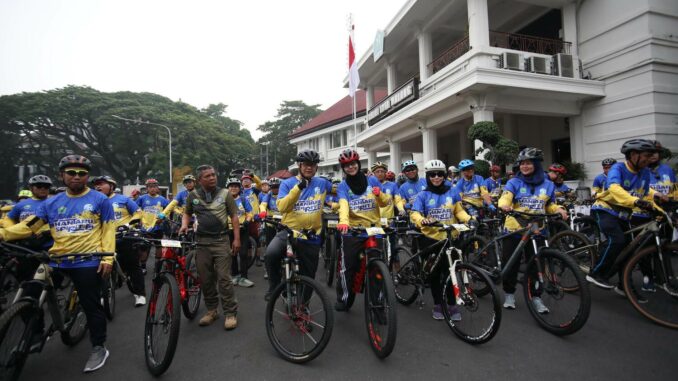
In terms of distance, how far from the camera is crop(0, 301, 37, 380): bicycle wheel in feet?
8.73

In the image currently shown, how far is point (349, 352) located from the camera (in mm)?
3352

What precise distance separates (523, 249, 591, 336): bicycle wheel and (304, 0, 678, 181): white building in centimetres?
810

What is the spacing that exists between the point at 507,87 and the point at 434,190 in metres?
8.44

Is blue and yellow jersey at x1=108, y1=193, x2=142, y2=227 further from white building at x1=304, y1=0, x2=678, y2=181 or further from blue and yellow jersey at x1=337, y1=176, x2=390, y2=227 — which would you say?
white building at x1=304, y1=0, x2=678, y2=181

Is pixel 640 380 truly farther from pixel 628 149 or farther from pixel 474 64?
pixel 474 64

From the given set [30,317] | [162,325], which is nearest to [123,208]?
[30,317]

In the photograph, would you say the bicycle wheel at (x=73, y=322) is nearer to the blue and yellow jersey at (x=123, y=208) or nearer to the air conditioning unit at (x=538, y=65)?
the blue and yellow jersey at (x=123, y=208)

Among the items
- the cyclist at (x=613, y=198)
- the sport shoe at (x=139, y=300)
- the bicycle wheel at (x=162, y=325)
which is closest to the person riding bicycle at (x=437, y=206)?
the cyclist at (x=613, y=198)

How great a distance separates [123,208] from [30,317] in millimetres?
3065

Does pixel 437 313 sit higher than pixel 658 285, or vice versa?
pixel 658 285

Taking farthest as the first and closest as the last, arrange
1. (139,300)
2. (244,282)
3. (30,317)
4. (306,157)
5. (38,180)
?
1. (244,282)
2. (139,300)
3. (38,180)
4. (306,157)
5. (30,317)

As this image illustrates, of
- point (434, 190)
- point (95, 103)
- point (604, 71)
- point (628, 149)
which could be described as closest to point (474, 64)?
point (604, 71)

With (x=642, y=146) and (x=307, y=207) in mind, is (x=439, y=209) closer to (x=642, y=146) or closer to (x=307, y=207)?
(x=307, y=207)

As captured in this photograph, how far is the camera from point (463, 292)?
136 inches
